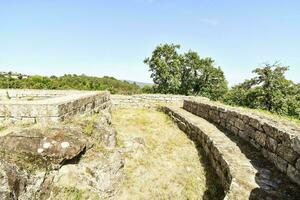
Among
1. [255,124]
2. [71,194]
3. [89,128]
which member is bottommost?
[71,194]

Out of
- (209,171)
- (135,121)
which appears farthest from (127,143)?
(135,121)

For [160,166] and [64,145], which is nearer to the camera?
[64,145]

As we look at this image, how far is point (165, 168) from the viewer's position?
7.81m

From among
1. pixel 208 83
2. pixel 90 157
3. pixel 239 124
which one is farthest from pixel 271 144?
pixel 208 83

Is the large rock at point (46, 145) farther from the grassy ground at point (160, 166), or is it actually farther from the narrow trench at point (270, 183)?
the narrow trench at point (270, 183)

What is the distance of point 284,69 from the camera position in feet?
109

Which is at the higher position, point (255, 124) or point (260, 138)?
point (255, 124)

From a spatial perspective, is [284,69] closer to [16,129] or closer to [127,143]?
[127,143]

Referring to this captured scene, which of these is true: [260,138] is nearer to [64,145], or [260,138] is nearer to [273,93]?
[64,145]

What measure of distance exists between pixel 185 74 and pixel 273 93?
41.9 ft

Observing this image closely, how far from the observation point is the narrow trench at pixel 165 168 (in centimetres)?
639

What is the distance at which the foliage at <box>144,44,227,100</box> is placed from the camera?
124ft

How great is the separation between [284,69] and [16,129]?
33051mm

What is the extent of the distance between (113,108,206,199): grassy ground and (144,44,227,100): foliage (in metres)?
26.1
